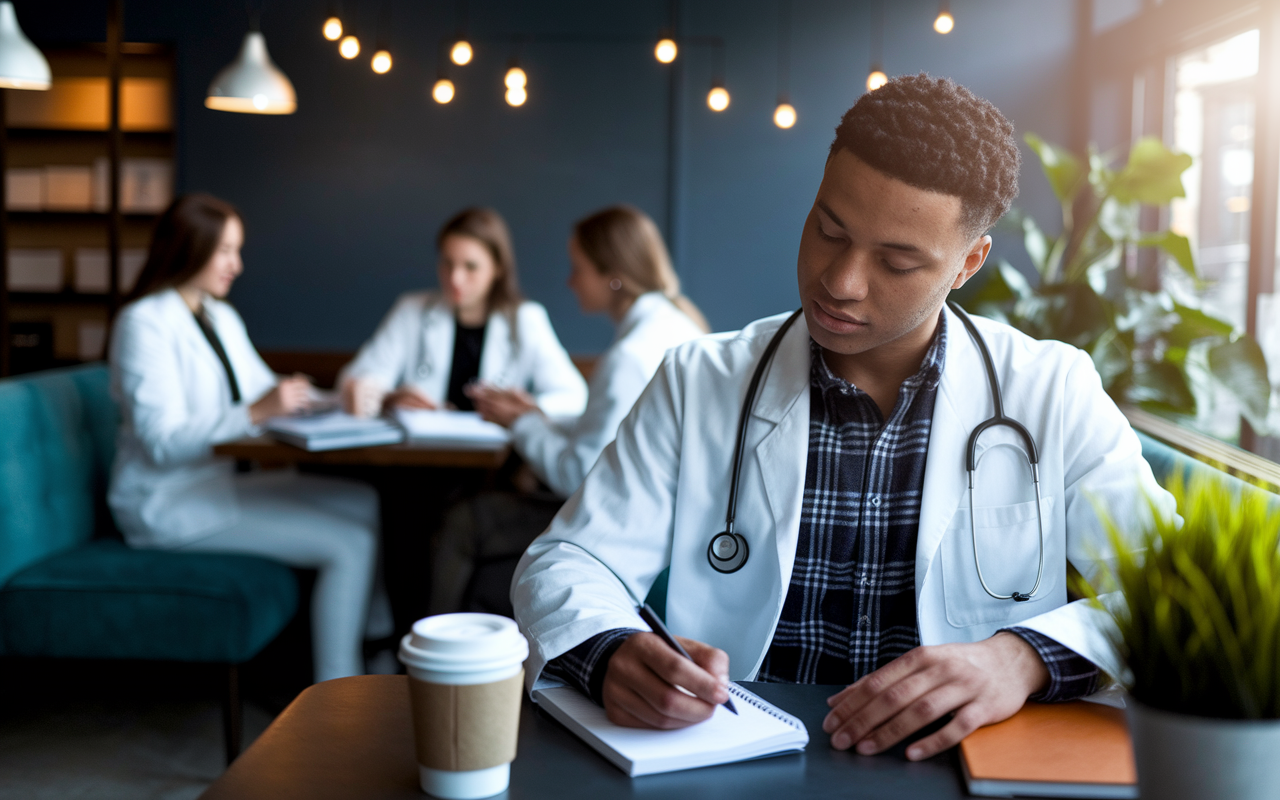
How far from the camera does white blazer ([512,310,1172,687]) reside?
4.16 ft

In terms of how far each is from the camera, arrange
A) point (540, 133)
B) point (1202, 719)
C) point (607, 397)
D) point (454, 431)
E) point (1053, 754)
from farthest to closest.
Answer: point (540, 133)
point (454, 431)
point (607, 397)
point (1053, 754)
point (1202, 719)

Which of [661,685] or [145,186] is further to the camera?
[145,186]

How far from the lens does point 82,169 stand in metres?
6.00

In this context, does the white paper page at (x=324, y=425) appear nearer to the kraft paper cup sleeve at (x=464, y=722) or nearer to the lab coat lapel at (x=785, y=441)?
the lab coat lapel at (x=785, y=441)

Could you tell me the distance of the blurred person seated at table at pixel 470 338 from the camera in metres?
3.76

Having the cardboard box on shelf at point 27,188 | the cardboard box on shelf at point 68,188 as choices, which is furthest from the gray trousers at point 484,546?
the cardboard box on shelf at point 27,188

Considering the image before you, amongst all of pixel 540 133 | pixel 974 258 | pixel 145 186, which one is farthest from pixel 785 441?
pixel 145 186

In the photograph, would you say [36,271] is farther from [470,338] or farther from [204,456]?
[204,456]

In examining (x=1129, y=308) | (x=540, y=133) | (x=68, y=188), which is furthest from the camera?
(x=68, y=188)

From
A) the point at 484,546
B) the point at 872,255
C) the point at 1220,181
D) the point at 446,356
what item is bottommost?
the point at 484,546

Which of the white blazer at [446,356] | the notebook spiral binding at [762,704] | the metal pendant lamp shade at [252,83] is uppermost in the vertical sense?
the metal pendant lamp shade at [252,83]

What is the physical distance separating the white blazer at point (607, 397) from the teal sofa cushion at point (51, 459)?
1.21 metres

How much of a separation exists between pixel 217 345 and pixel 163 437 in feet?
1.59

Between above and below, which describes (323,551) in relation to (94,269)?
below
